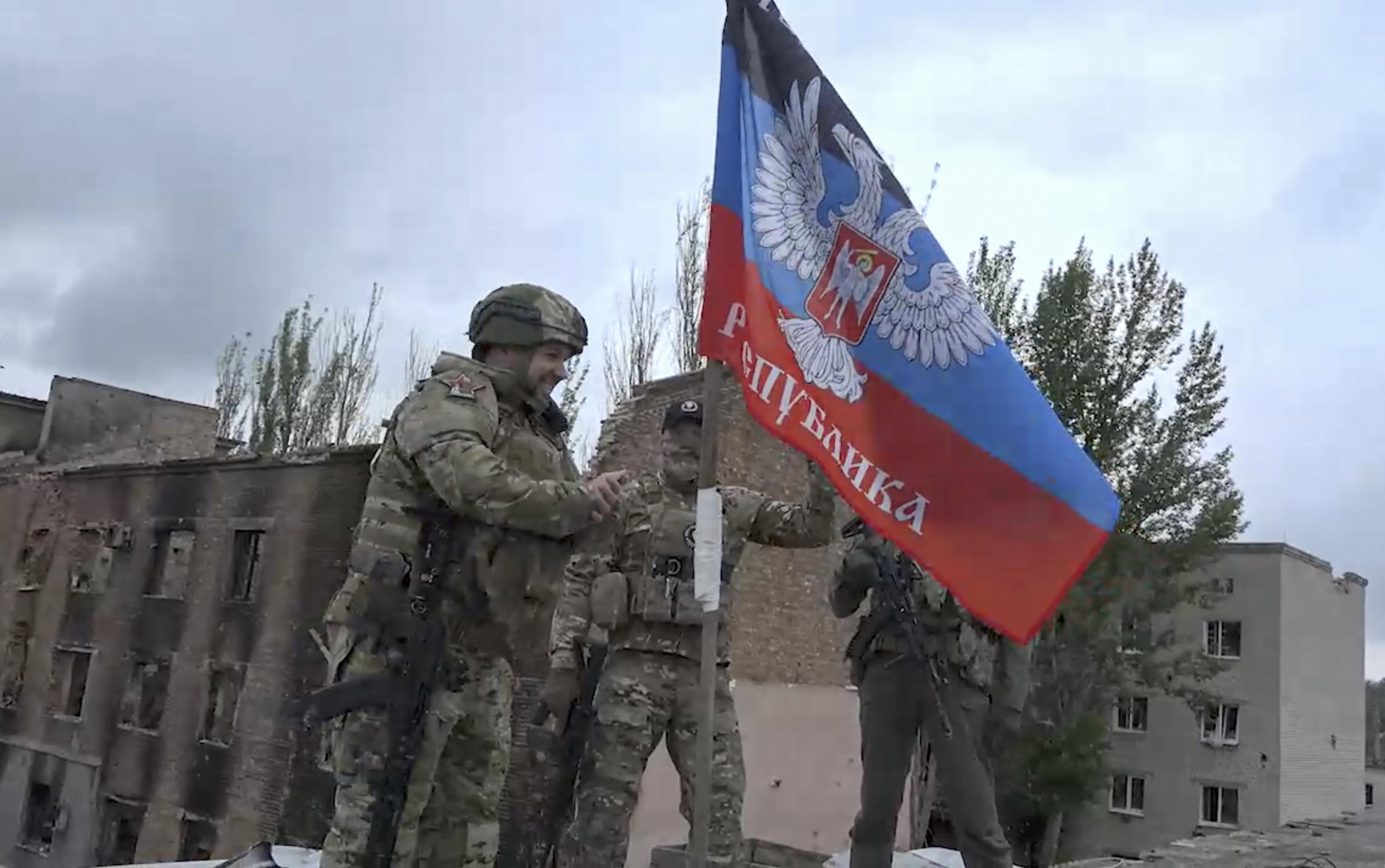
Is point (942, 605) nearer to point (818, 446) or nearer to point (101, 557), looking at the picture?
point (818, 446)

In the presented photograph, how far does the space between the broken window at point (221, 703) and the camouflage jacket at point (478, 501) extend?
17958 mm

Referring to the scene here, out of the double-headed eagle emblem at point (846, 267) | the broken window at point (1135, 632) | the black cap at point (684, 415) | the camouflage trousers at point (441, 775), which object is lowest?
the camouflage trousers at point (441, 775)

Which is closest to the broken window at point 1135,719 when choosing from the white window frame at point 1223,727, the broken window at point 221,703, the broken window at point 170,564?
the white window frame at point 1223,727

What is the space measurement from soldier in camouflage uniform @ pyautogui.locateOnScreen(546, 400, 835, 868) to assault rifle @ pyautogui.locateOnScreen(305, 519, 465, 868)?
0.87 m

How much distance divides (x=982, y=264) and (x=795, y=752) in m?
13.8

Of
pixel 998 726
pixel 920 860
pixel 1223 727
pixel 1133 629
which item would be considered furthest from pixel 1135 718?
pixel 998 726

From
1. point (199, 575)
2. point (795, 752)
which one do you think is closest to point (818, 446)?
point (795, 752)

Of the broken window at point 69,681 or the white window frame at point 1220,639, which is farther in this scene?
the white window frame at point 1220,639

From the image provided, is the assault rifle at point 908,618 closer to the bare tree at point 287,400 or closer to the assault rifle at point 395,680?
the assault rifle at point 395,680

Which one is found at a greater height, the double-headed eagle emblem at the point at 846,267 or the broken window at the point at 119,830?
the double-headed eagle emblem at the point at 846,267

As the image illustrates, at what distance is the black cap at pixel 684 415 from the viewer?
180 inches

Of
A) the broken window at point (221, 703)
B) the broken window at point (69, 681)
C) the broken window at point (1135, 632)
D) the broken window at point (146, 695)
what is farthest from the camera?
the broken window at point (1135, 632)

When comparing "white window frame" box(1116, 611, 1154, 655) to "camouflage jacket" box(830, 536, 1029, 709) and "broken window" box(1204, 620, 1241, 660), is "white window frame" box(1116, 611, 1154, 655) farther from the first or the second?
"camouflage jacket" box(830, 536, 1029, 709)

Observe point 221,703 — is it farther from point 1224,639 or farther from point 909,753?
point 1224,639
